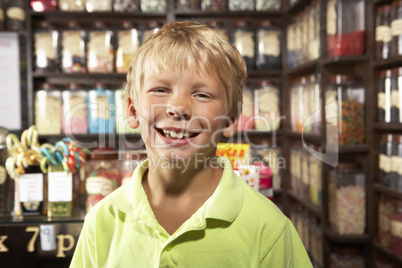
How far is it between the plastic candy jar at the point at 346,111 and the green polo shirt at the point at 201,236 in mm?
1416

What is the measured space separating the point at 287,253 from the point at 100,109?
6.94ft

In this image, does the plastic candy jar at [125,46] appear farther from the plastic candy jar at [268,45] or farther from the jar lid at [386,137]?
the jar lid at [386,137]

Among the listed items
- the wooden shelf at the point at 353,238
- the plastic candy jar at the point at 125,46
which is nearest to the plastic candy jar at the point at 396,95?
the wooden shelf at the point at 353,238

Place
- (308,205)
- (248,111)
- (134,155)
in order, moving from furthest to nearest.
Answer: (248,111)
(308,205)
(134,155)

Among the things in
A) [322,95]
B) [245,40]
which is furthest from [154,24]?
[322,95]

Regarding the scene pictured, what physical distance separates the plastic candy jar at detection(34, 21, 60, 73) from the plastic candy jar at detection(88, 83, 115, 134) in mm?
294

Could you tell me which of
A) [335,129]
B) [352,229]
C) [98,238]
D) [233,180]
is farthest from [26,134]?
[352,229]

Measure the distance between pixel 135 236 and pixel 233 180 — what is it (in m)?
0.21

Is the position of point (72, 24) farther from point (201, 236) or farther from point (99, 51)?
point (201, 236)

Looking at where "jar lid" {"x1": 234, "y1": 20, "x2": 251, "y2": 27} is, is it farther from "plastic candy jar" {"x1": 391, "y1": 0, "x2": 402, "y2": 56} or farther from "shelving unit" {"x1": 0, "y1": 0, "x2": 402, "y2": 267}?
"plastic candy jar" {"x1": 391, "y1": 0, "x2": 402, "y2": 56}

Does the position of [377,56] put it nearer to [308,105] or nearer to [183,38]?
[308,105]

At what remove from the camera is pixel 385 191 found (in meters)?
1.94

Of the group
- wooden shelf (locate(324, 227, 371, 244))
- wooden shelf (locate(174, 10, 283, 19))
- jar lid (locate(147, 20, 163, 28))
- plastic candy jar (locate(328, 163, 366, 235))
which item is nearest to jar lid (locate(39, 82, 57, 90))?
jar lid (locate(147, 20, 163, 28))

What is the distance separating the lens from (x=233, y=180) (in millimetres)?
781
